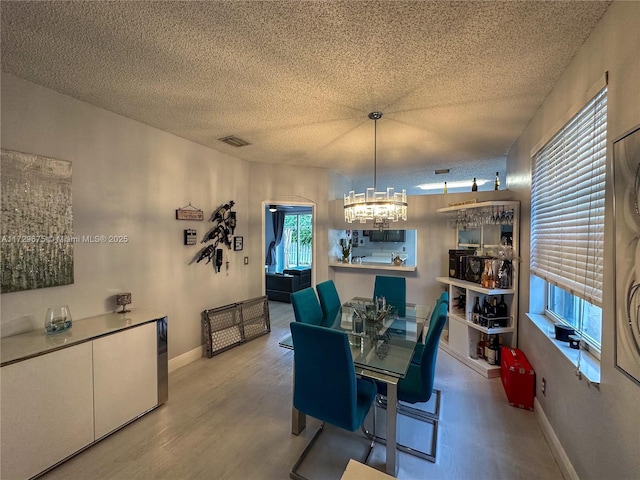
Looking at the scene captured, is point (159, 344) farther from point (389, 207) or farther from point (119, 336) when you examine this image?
point (389, 207)

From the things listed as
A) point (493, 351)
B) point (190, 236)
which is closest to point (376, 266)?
point (493, 351)

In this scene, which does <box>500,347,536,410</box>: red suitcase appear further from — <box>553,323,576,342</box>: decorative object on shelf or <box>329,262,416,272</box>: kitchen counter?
<box>329,262,416,272</box>: kitchen counter

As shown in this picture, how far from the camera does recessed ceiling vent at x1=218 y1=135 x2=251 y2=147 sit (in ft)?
10.8

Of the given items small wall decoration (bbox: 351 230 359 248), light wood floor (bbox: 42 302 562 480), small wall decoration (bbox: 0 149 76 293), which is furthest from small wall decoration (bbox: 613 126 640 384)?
small wall decoration (bbox: 351 230 359 248)

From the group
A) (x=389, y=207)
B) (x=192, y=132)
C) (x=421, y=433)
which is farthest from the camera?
(x=192, y=132)

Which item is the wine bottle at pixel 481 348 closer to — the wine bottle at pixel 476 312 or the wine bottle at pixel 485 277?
the wine bottle at pixel 476 312

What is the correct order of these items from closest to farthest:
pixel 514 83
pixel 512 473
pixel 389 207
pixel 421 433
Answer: pixel 512 473, pixel 514 83, pixel 421 433, pixel 389 207

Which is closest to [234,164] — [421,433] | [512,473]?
[421,433]

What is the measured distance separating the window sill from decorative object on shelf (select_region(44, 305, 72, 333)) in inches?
136

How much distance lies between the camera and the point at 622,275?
1.21m

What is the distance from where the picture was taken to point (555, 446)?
6.30 ft

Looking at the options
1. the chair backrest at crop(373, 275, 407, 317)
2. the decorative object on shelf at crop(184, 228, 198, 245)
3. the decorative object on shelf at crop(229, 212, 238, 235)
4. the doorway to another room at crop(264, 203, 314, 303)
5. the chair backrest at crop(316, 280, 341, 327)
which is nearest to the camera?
the chair backrest at crop(316, 280, 341, 327)

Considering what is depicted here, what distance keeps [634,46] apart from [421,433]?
263 cm

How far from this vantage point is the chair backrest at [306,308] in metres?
2.59
